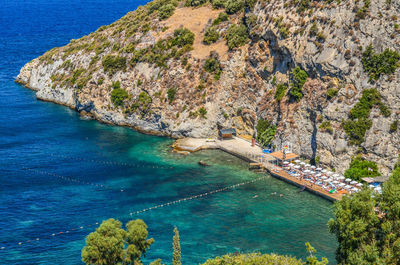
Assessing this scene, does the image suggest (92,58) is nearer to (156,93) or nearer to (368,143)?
(156,93)

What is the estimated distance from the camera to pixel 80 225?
74188 mm

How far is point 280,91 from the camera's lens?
10181cm

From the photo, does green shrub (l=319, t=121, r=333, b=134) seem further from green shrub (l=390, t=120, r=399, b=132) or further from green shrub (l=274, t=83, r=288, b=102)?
green shrub (l=274, t=83, r=288, b=102)

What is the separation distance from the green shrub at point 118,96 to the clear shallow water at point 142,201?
8603mm

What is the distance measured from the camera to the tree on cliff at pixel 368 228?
52938mm

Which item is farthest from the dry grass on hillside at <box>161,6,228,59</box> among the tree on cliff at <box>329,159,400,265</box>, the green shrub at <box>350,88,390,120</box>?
the tree on cliff at <box>329,159,400,265</box>

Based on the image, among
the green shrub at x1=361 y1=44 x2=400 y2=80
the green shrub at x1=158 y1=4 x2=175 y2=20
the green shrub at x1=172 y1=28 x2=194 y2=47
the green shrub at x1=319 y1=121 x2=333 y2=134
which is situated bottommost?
the green shrub at x1=319 y1=121 x2=333 y2=134

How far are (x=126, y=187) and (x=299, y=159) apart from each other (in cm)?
3453

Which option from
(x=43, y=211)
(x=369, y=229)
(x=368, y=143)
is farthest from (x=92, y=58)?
(x=369, y=229)

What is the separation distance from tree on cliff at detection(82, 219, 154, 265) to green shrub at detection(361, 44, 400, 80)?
5363 cm

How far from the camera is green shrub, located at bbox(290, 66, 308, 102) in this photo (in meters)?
96.0

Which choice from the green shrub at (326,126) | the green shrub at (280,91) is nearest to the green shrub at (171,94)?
the green shrub at (280,91)

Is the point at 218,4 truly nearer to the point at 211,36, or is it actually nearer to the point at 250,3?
the point at 211,36

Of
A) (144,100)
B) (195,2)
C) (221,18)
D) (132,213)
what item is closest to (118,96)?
(144,100)
